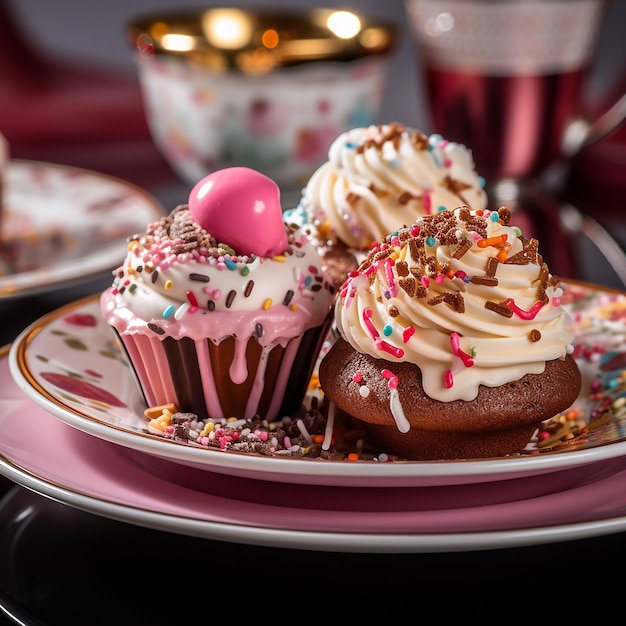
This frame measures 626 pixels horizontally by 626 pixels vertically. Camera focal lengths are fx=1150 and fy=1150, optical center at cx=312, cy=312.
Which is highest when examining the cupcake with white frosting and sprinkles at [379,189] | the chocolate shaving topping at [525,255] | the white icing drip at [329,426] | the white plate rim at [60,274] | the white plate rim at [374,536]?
the chocolate shaving topping at [525,255]

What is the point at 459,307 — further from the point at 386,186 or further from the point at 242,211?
the point at 386,186

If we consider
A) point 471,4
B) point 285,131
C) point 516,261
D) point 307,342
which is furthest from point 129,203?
point 516,261

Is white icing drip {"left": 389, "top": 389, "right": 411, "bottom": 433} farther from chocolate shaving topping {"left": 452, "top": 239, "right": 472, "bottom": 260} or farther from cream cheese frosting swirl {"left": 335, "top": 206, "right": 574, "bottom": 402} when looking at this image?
chocolate shaving topping {"left": 452, "top": 239, "right": 472, "bottom": 260}

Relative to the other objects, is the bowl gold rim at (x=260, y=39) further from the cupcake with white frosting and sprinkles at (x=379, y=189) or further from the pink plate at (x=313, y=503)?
the pink plate at (x=313, y=503)

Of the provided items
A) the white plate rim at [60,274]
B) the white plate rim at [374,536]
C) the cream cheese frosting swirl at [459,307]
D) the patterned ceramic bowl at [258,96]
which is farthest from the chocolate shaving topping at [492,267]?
the patterned ceramic bowl at [258,96]

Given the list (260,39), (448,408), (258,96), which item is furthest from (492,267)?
(260,39)

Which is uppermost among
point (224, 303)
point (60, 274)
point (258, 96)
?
point (224, 303)

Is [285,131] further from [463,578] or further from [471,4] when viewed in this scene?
[463,578]
